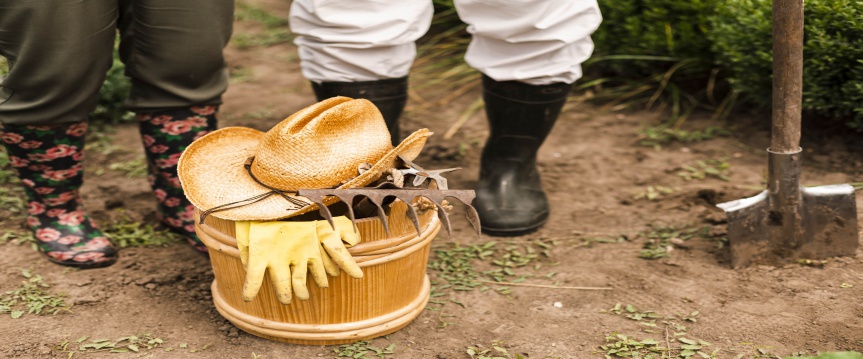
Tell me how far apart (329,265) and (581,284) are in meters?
0.76

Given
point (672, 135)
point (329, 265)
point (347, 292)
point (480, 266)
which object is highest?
point (329, 265)

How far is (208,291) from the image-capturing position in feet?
7.07

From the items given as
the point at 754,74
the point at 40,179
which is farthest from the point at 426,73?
the point at 40,179

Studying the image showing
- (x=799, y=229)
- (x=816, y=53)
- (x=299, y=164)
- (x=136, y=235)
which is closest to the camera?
(x=299, y=164)

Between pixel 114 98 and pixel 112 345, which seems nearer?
pixel 112 345

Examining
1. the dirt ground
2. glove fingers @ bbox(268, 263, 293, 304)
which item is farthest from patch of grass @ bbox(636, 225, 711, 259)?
glove fingers @ bbox(268, 263, 293, 304)

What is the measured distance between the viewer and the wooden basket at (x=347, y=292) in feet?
5.92

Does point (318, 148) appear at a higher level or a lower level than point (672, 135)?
higher

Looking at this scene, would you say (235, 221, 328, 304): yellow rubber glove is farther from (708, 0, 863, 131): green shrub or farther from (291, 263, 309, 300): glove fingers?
(708, 0, 863, 131): green shrub

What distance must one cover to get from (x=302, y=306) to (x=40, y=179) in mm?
857

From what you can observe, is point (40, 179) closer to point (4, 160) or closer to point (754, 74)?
point (4, 160)

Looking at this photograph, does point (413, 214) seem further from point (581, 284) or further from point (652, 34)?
point (652, 34)

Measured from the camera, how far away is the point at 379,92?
2.33 metres

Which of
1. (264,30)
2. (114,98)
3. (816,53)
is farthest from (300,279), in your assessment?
(264,30)
